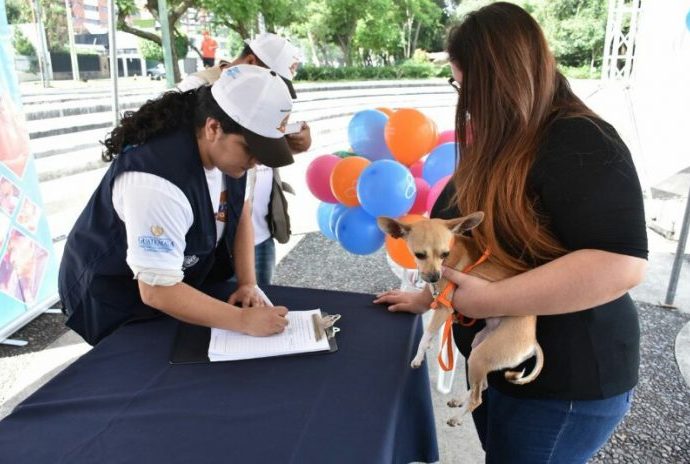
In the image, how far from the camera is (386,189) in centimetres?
269

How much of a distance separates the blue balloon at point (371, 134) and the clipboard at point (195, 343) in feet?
6.47

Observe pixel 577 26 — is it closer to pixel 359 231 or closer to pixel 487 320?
pixel 359 231

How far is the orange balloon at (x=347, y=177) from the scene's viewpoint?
9.80 ft

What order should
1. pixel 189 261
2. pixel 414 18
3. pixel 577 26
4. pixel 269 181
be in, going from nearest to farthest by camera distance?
1. pixel 189 261
2. pixel 269 181
3. pixel 577 26
4. pixel 414 18

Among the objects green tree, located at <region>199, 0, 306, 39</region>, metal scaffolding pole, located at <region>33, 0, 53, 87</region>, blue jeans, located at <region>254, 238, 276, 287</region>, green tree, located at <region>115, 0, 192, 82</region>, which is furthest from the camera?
green tree, located at <region>199, 0, 306, 39</region>

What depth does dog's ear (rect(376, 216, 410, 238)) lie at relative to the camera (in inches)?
59.2

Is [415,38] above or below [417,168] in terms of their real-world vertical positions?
above

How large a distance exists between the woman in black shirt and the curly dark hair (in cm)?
71

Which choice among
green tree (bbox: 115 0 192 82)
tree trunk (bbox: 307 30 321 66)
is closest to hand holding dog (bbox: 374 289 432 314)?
green tree (bbox: 115 0 192 82)

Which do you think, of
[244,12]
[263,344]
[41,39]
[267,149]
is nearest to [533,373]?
[263,344]

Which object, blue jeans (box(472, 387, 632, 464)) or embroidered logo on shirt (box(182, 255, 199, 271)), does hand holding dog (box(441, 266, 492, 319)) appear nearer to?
blue jeans (box(472, 387, 632, 464))

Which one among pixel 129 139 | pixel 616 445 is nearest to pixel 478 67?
pixel 129 139

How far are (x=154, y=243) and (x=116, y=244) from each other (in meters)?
0.22

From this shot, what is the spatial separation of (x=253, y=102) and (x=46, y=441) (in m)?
0.98
